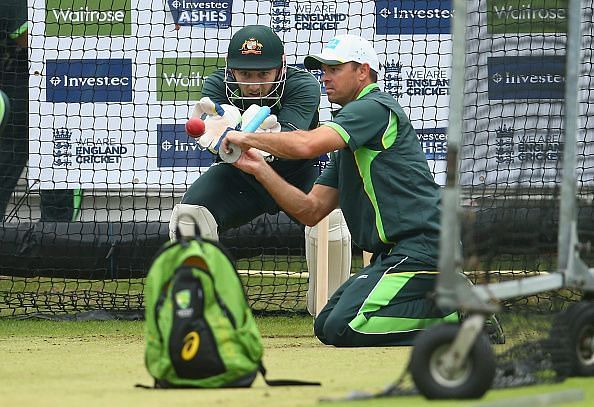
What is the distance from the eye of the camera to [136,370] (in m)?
5.31

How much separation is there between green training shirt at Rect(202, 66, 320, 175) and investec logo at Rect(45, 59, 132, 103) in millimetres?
2154

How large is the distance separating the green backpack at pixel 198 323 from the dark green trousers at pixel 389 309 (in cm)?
158

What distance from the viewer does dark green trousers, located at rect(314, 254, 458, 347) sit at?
6062 mm

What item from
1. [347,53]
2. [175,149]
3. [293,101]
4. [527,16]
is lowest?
[175,149]

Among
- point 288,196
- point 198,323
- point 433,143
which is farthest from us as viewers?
point 433,143

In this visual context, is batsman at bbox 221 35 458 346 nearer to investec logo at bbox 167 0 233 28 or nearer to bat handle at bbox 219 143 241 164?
bat handle at bbox 219 143 241 164

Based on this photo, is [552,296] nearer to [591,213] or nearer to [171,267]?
[591,213]

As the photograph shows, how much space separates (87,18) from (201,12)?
2.63ft

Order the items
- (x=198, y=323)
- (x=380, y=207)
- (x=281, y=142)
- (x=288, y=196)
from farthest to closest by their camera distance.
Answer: (x=288, y=196)
(x=380, y=207)
(x=281, y=142)
(x=198, y=323)

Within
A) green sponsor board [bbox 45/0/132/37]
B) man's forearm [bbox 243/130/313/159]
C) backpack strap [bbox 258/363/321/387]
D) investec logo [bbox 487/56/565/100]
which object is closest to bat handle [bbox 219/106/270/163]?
man's forearm [bbox 243/130/313/159]

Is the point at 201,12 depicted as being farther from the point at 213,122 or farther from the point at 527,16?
the point at 527,16

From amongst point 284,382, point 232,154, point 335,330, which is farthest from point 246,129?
point 284,382

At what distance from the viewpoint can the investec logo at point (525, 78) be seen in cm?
528

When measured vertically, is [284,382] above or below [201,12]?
below
